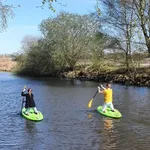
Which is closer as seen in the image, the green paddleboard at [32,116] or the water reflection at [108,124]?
the water reflection at [108,124]

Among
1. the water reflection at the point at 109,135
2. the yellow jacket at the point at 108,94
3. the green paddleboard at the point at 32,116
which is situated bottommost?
the water reflection at the point at 109,135

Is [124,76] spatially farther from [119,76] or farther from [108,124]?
[108,124]

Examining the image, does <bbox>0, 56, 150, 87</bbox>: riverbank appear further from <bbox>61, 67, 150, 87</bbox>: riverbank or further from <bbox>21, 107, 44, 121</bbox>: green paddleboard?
<bbox>21, 107, 44, 121</bbox>: green paddleboard

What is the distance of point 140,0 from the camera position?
43.1 metres

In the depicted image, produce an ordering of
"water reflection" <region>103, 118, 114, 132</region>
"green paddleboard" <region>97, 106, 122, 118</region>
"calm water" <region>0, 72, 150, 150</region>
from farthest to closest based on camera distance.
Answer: "green paddleboard" <region>97, 106, 122, 118</region> → "water reflection" <region>103, 118, 114, 132</region> → "calm water" <region>0, 72, 150, 150</region>

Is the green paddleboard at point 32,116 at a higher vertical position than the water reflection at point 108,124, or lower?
higher

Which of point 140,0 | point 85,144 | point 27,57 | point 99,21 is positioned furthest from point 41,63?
point 85,144

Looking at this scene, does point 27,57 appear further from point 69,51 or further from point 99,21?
point 99,21

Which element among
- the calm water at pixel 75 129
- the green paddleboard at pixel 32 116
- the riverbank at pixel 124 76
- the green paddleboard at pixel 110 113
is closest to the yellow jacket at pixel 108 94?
the green paddleboard at pixel 110 113

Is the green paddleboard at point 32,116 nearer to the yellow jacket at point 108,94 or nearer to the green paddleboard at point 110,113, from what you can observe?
the green paddleboard at point 110,113

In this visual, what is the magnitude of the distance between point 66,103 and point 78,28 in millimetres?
40943

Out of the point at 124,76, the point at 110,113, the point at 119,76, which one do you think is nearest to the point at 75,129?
the point at 110,113

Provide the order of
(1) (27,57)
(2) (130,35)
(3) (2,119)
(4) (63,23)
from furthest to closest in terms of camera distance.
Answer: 1. (1) (27,57)
2. (4) (63,23)
3. (2) (130,35)
4. (3) (2,119)

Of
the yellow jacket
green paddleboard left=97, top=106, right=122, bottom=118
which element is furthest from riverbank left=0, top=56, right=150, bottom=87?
the yellow jacket
